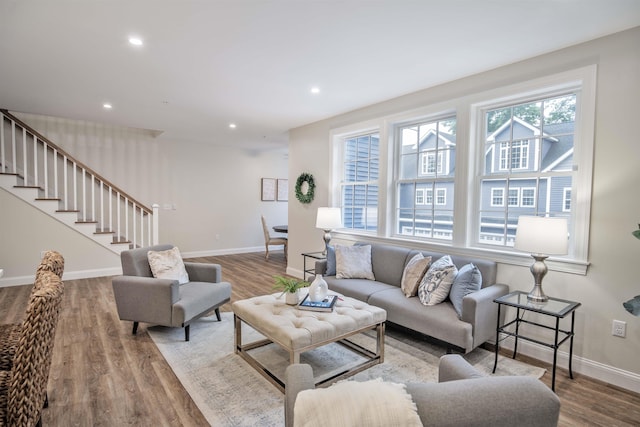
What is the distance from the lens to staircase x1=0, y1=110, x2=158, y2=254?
5004 millimetres

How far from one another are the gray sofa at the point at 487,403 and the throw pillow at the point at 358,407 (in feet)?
0.20

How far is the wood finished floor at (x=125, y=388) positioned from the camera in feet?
6.67

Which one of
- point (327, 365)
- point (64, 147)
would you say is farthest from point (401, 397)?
point (64, 147)

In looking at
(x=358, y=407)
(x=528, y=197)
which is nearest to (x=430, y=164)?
(x=528, y=197)

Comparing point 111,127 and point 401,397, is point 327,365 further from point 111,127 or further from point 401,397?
point 111,127

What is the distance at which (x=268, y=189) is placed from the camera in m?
A: 8.55

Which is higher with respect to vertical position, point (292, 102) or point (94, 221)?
point (292, 102)

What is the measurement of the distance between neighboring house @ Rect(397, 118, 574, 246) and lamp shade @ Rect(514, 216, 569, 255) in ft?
2.05

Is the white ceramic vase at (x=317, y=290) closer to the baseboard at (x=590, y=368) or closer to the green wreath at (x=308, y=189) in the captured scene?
the baseboard at (x=590, y=368)

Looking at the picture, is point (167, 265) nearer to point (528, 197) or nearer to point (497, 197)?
point (497, 197)

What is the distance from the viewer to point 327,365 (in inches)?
104

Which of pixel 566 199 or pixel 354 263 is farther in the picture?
pixel 354 263

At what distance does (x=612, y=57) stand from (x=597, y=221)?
1.27m

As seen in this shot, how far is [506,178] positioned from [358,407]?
3.07 metres
